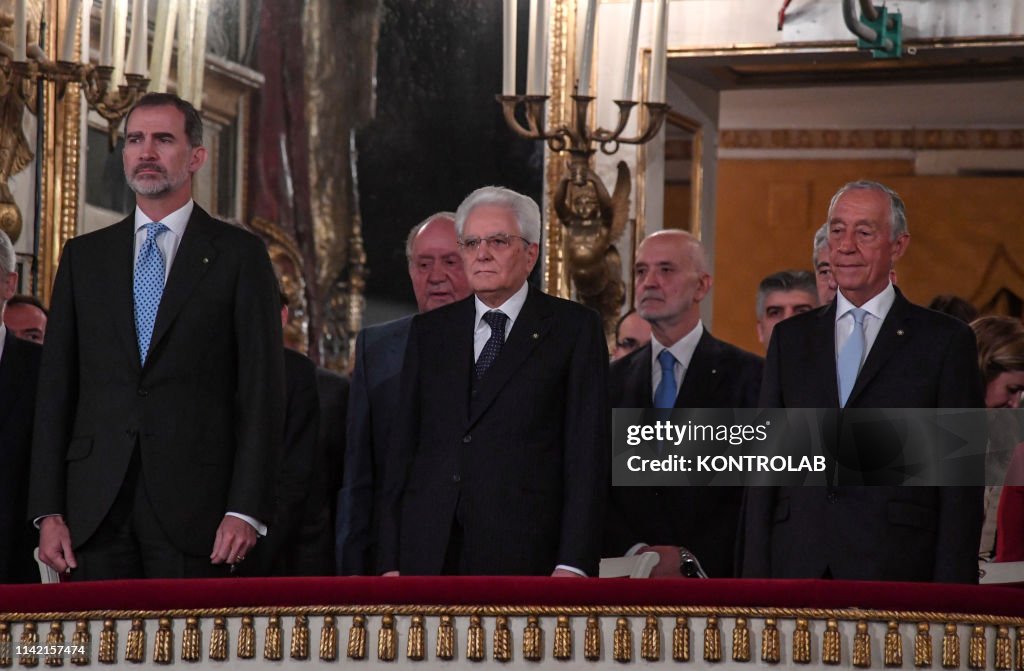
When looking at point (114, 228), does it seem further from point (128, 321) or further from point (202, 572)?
point (202, 572)

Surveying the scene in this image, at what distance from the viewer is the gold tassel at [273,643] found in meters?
3.02

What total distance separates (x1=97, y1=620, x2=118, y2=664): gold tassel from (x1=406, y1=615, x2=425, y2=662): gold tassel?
0.50 metres

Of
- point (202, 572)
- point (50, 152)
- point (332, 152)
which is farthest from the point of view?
point (332, 152)

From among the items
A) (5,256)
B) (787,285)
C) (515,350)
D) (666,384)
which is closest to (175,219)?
(5,256)

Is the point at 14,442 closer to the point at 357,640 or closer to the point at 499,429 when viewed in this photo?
the point at 499,429

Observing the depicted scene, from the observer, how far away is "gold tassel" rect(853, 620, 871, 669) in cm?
296

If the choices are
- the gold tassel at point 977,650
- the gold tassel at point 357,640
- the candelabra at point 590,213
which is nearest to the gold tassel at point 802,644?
the gold tassel at point 977,650

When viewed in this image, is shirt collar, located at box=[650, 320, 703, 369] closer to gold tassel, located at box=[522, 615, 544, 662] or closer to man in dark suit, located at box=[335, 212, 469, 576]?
man in dark suit, located at box=[335, 212, 469, 576]

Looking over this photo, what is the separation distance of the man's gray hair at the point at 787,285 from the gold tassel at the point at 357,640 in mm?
2625

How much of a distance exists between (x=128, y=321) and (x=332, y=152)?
3.63 meters

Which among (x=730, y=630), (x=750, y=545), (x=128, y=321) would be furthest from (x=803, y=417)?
(x=128, y=321)

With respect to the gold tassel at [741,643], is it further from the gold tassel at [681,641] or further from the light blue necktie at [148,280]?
the light blue necktie at [148,280]

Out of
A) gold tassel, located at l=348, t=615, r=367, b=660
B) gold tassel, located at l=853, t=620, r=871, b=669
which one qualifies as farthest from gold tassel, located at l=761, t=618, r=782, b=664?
gold tassel, located at l=348, t=615, r=367, b=660

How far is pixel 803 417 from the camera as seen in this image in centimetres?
384
